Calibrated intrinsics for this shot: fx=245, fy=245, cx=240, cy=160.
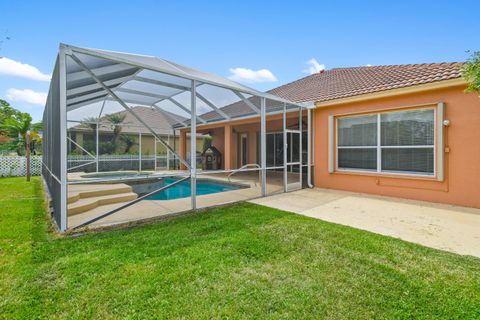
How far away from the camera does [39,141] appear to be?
1838cm

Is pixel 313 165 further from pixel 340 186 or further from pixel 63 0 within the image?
pixel 63 0

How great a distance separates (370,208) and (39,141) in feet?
72.7

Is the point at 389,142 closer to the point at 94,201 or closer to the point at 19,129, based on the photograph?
the point at 94,201

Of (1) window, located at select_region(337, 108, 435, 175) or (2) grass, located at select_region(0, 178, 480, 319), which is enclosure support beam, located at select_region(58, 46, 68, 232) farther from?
(1) window, located at select_region(337, 108, 435, 175)

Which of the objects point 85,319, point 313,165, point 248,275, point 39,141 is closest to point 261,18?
point 313,165

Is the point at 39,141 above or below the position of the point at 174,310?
above

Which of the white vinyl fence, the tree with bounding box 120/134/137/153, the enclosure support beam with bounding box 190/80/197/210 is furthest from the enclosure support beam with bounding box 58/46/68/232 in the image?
the tree with bounding box 120/134/137/153

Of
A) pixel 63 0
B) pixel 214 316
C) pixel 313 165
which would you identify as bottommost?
pixel 214 316

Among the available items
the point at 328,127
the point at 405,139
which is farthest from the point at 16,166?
the point at 405,139

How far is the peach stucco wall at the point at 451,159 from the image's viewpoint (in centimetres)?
615

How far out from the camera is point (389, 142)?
7.73 m

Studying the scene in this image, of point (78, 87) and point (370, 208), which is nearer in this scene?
point (370, 208)

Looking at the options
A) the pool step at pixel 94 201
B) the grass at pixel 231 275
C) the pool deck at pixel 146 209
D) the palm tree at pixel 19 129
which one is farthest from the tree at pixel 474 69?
the palm tree at pixel 19 129

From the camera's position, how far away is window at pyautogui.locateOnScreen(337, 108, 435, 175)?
700 centimetres
